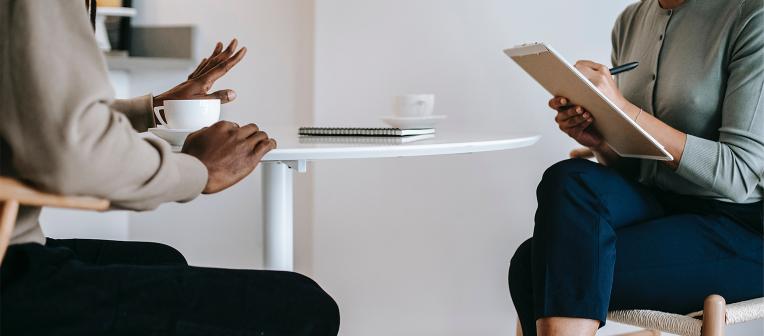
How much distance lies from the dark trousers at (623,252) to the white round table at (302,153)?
126 millimetres

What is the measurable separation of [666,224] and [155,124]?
Answer: 88 cm

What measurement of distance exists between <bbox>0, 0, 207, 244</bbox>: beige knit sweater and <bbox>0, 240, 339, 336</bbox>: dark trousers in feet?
0.37

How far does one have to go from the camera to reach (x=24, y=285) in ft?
2.55

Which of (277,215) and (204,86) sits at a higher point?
(204,86)

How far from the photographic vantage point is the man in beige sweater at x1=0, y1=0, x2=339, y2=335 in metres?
0.70

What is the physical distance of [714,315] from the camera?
1196mm

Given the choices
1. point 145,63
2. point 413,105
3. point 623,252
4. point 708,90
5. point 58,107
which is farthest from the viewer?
point 145,63

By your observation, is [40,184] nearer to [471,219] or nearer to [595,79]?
[595,79]

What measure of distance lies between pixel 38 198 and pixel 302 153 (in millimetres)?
368

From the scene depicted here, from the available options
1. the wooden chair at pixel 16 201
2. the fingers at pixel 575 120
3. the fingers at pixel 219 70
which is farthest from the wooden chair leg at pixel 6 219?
the fingers at pixel 575 120

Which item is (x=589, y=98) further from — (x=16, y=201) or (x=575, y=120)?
(x=16, y=201)

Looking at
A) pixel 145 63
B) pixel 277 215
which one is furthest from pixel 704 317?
pixel 145 63

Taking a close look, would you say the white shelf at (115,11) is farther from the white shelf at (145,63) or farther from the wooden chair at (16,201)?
the wooden chair at (16,201)

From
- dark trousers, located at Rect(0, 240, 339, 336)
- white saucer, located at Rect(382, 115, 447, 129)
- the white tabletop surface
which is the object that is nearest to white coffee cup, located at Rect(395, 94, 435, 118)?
white saucer, located at Rect(382, 115, 447, 129)
